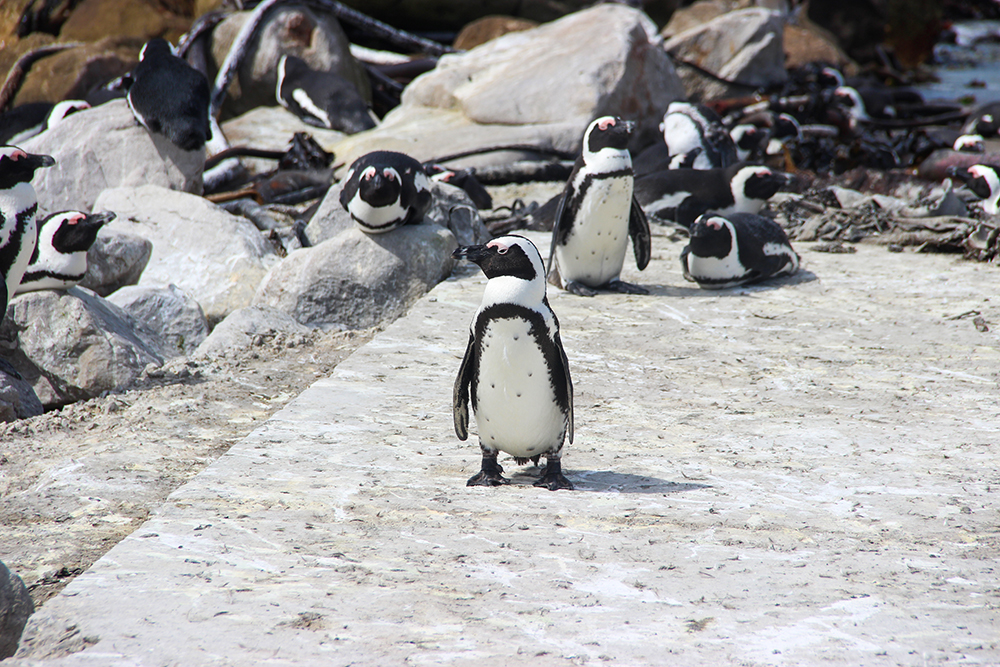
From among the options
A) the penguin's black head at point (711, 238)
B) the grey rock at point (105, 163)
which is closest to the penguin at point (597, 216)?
the penguin's black head at point (711, 238)

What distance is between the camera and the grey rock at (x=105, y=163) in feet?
22.4

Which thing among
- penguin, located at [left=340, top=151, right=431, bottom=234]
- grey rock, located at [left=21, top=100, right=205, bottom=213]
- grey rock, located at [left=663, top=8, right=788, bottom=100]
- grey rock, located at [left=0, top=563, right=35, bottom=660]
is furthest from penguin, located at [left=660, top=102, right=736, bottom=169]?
grey rock, located at [left=0, top=563, right=35, bottom=660]

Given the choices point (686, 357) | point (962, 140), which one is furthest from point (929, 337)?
point (962, 140)

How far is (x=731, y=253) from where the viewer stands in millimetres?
5395

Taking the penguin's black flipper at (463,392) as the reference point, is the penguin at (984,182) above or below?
above

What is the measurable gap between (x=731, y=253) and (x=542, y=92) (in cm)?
463

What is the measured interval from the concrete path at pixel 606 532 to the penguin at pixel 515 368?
0.15 metres

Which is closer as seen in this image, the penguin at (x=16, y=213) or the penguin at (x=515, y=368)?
the penguin at (x=515, y=368)

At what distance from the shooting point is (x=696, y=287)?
564 cm

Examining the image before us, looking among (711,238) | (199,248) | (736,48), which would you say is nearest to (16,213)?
(199,248)

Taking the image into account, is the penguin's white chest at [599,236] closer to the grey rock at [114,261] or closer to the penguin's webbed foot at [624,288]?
the penguin's webbed foot at [624,288]

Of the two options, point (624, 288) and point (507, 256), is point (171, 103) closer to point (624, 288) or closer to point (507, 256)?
point (624, 288)

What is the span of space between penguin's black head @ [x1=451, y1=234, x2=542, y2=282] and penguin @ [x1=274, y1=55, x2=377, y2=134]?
7.86 meters

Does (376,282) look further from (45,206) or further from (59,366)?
(45,206)
